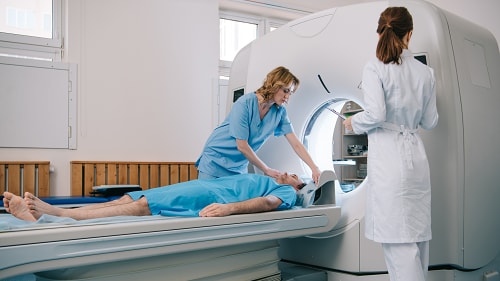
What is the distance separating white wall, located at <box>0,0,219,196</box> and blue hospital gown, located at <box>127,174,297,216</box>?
1.70m

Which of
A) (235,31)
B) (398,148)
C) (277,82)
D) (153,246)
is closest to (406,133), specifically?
(398,148)

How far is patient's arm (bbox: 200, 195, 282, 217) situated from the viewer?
1.60m

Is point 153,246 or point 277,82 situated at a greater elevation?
point 277,82

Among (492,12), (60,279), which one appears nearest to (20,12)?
(60,279)

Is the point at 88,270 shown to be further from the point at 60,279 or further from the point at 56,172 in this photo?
the point at 56,172

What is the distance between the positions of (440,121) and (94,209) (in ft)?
4.52

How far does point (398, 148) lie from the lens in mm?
1621

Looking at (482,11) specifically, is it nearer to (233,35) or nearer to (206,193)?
(233,35)

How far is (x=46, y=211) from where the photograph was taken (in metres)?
1.54

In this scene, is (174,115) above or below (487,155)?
above

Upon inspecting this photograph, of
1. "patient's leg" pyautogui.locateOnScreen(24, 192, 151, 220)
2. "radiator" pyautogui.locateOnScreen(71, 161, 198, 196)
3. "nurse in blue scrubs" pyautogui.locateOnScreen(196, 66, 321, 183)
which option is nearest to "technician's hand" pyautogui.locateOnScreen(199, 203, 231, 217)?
"patient's leg" pyautogui.locateOnScreen(24, 192, 151, 220)

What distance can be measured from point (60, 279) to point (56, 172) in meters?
2.06

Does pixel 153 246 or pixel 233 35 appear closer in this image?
pixel 153 246

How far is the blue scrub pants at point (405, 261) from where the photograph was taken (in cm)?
156
